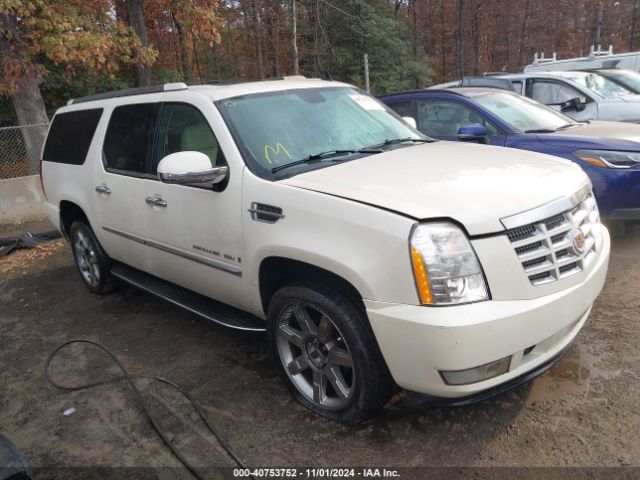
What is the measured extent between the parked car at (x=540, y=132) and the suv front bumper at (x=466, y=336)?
9.27 feet

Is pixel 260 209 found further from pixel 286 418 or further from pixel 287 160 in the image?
pixel 286 418

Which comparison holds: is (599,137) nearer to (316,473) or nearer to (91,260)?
(316,473)

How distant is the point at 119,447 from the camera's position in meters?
2.92

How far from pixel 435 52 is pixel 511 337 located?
35.6m

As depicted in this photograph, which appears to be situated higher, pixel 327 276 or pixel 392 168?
pixel 392 168

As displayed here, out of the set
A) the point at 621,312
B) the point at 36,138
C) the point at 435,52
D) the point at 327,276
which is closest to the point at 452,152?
the point at 327,276

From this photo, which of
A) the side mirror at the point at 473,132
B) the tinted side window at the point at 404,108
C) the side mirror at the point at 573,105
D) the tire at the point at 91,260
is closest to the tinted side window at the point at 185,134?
the tire at the point at 91,260

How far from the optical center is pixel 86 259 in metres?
5.34

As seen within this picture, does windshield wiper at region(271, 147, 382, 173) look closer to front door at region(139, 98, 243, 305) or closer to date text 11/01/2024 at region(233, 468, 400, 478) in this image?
front door at region(139, 98, 243, 305)

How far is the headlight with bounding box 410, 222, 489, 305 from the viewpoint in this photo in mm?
2291

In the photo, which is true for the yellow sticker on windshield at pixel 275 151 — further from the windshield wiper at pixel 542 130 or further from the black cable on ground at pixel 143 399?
the windshield wiper at pixel 542 130

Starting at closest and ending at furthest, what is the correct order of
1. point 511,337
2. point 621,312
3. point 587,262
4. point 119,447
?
point 511,337 < point 587,262 < point 119,447 < point 621,312

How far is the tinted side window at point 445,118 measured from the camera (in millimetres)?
6007

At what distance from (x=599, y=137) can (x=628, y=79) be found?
547 cm
